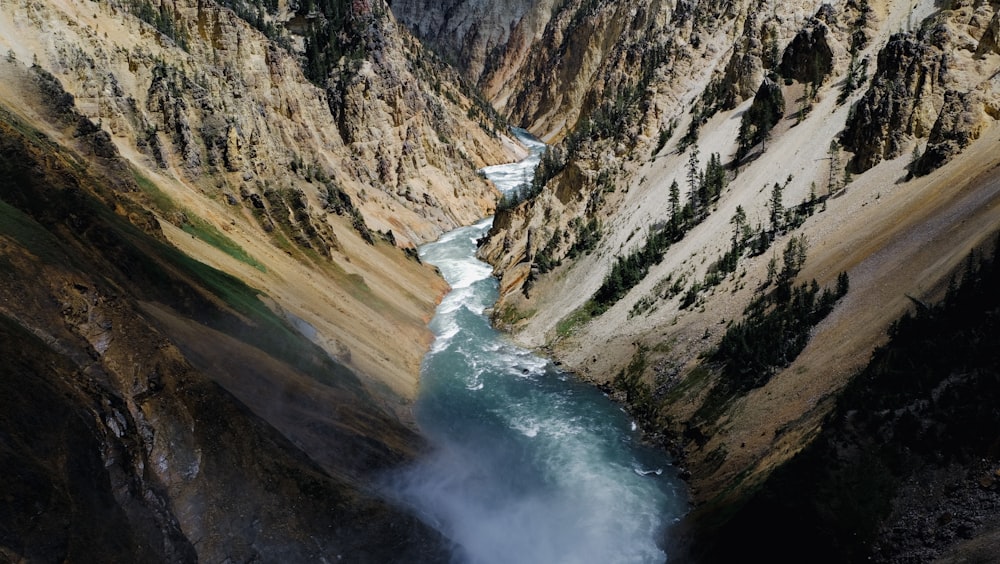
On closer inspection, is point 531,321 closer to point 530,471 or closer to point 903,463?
point 530,471

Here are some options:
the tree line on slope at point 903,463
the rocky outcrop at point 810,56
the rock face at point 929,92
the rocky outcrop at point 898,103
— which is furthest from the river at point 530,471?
the rocky outcrop at point 810,56

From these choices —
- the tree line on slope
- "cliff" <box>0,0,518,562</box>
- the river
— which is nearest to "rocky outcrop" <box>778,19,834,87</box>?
the river

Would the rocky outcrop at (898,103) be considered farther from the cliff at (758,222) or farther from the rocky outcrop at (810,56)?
the rocky outcrop at (810,56)

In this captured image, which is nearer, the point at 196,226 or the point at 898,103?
the point at 196,226

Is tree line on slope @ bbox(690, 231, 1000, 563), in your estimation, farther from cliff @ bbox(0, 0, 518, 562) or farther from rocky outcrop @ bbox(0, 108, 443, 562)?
rocky outcrop @ bbox(0, 108, 443, 562)

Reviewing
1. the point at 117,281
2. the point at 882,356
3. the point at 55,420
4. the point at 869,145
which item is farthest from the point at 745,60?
the point at 55,420

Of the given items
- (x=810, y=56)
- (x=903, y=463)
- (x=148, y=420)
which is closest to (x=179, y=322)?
(x=148, y=420)
